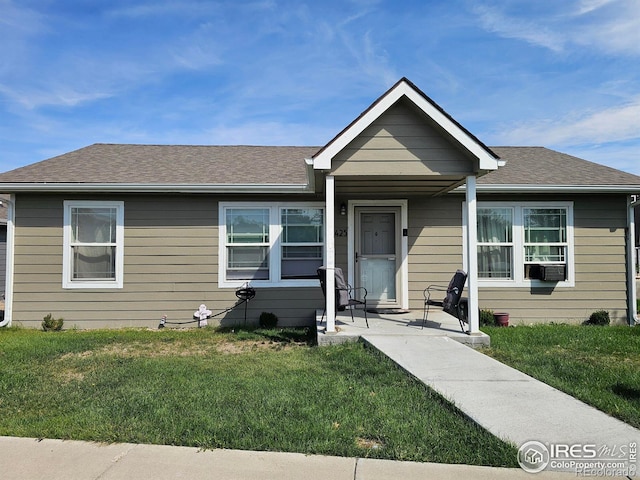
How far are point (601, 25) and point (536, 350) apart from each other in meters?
6.92

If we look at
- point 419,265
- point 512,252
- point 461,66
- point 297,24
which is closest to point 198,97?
point 297,24

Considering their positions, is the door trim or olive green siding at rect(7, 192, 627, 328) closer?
olive green siding at rect(7, 192, 627, 328)

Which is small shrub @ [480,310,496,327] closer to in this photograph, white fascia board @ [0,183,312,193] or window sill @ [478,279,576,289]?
window sill @ [478,279,576,289]

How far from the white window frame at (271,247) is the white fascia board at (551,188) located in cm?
327

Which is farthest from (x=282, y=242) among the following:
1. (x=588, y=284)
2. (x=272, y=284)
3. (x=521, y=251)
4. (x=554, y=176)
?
(x=588, y=284)

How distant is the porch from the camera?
6180 millimetres

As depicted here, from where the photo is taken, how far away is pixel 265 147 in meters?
11.2

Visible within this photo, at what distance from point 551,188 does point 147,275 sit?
8.06 m

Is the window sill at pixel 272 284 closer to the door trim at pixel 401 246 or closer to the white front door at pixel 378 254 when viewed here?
the door trim at pixel 401 246

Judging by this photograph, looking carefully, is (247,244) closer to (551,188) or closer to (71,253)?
(71,253)

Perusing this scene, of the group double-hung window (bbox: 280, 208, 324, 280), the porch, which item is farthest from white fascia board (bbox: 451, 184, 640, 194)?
double-hung window (bbox: 280, 208, 324, 280)

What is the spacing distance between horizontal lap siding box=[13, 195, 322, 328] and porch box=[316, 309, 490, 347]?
137 cm

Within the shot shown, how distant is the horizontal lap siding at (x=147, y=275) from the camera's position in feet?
26.8

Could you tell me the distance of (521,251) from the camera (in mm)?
8688
